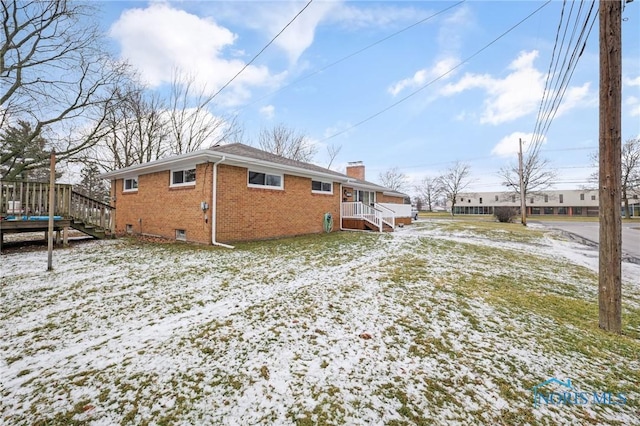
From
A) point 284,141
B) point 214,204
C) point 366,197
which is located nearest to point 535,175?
point 366,197

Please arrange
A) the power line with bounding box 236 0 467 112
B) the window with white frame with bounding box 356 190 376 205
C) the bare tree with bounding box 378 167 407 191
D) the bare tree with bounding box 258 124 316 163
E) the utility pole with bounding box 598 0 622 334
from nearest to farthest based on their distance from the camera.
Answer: the utility pole with bounding box 598 0 622 334, the power line with bounding box 236 0 467 112, the window with white frame with bounding box 356 190 376 205, the bare tree with bounding box 258 124 316 163, the bare tree with bounding box 378 167 407 191

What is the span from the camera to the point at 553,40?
7.41 metres

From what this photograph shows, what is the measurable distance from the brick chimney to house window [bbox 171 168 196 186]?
14.8 m

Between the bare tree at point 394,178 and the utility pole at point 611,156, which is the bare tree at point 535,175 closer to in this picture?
the bare tree at point 394,178

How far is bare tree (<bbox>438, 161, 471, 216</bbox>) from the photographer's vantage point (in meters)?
51.1

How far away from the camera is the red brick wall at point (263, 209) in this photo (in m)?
8.84

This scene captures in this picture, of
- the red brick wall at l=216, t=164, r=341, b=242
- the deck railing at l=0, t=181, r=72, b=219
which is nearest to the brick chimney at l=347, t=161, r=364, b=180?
the red brick wall at l=216, t=164, r=341, b=242

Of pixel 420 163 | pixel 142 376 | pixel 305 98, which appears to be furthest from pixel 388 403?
pixel 420 163

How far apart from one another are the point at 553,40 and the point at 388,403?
10.6 m

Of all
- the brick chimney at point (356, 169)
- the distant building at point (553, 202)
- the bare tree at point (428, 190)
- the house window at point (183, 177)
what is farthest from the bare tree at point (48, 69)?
the distant building at point (553, 202)

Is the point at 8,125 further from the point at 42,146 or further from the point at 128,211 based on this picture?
the point at 128,211

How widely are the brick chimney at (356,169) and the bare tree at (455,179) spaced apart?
36.3 m

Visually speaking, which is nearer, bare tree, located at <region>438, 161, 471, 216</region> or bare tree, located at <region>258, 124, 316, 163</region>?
bare tree, located at <region>258, 124, 316, 163</region>

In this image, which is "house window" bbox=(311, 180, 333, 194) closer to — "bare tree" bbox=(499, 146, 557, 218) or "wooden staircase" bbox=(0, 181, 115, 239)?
"wooden staircase" bbox=(0, 181, 115, 239)
